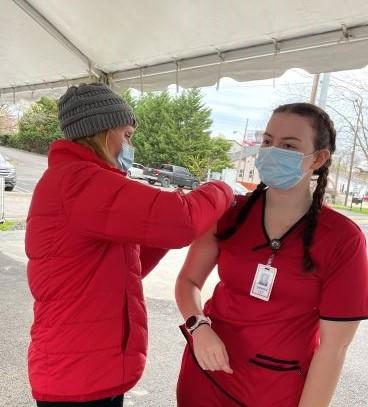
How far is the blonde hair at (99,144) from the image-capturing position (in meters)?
1.31

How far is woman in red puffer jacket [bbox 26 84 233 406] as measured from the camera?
1.09 m

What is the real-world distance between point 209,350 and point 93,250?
0.44m

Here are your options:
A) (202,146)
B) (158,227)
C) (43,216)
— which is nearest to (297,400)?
(158,227)

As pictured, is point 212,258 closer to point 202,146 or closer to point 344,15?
point 344,15

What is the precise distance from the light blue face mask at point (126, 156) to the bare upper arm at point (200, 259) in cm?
37

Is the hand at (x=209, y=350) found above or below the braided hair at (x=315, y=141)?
below

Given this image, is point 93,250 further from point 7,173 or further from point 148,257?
point 7,173

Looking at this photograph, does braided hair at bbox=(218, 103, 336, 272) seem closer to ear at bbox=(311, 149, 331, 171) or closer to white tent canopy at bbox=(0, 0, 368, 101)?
ear at bbox=(311, 149, 331, 171)

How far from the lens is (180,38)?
2.80 m

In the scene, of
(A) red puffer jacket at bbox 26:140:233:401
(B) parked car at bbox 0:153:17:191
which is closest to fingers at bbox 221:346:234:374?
(A) red puffer jacket at bbox 26:140:233:401

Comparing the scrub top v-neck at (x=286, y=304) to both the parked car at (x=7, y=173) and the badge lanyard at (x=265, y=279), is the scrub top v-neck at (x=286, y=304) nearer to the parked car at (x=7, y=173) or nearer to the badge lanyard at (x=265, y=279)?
the badge lanyard at (x=265, y=279)

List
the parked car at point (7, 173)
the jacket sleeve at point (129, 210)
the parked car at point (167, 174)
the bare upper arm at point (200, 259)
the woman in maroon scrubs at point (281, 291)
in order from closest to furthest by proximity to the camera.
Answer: the jacket sleeve at point (129, 210) < the woman in maroon scrubs at point (281, 291) < the bare upper arm at point (200, 259) < the parked car at point (7, 173) < the parked car at point (167, 174)

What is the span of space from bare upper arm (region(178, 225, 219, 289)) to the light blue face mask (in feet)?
1.22

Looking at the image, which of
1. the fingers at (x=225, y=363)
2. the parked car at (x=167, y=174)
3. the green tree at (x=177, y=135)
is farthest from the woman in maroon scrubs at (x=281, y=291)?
the green tree at (x=177, y=135)
